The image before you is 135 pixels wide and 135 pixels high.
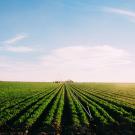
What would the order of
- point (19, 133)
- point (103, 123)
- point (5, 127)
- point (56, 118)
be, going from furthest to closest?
point (56, 118) < point (103, 123) < point (5, 127) < point (19, 133)

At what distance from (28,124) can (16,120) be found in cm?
202

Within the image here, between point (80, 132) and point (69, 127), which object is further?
point (69, 127)

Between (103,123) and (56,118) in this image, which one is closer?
(103,123)

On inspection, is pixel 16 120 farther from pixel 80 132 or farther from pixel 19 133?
pixel 80 132

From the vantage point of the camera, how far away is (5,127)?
17047 millimetres

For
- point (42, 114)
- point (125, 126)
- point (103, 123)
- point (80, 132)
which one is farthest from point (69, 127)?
point (42, 114)

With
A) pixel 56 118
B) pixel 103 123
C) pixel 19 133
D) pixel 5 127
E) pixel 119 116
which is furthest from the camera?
pixel 119 116

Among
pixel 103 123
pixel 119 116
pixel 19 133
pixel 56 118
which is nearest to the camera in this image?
pixel 19 133

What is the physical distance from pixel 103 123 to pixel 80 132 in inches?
116

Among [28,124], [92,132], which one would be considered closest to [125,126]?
[92,132]

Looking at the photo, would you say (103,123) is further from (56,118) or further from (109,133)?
(56,118)

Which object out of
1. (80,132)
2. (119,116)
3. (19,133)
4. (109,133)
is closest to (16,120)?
(19,133)

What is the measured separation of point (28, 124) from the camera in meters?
17.5

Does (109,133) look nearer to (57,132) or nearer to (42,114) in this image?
(57,132)
